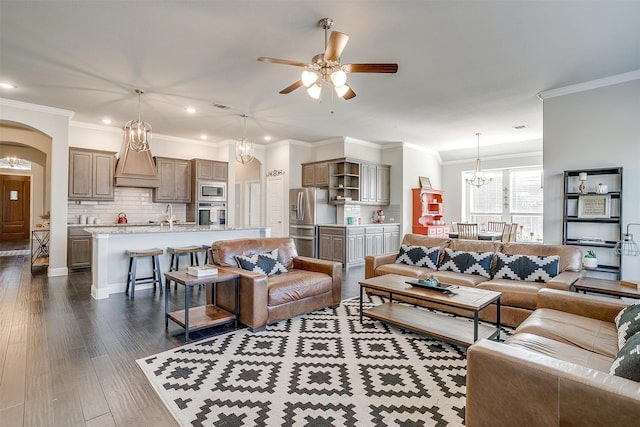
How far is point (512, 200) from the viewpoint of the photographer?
853 centimetres

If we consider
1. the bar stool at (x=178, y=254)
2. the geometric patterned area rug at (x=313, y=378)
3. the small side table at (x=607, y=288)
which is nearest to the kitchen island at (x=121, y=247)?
the bar stool at (x=178, y=254)

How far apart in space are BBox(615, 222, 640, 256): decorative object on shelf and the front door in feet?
51.9

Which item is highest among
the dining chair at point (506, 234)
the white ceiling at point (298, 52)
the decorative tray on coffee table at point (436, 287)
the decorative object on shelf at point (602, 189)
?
the white ceiling at point (298, 52)

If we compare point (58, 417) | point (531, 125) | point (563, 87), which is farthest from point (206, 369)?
point (531, 125)

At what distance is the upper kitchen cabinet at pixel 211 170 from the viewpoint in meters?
7.67

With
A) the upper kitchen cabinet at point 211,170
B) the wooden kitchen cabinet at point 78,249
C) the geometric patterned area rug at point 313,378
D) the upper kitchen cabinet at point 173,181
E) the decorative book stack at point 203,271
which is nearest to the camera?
the geometric patterned area rug at point 313,378

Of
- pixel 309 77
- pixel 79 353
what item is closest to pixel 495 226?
pixel 309 77

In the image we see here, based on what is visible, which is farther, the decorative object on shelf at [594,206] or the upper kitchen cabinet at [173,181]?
the upper kitchen cabinet at [173,181]

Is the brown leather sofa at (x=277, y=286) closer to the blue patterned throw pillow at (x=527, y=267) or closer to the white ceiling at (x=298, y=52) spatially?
the blue patterned throw pillow at (x=527, y=267)

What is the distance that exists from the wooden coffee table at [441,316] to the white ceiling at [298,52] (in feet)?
8.33

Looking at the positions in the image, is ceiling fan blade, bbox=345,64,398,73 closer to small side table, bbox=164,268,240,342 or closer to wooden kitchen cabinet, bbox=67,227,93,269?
small side table, bbox=164,268,240,342

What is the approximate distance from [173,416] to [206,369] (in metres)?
0.57

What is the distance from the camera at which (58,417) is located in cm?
188

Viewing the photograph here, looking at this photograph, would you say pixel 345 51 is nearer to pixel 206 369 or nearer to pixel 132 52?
pixel 132 52
